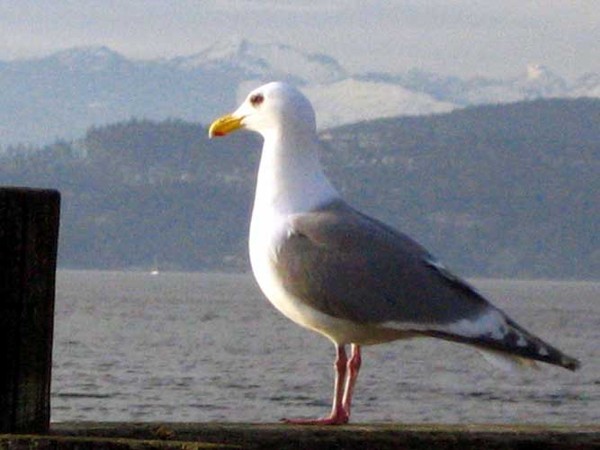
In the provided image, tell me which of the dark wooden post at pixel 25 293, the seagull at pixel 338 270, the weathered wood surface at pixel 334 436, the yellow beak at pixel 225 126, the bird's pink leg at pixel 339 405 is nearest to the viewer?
the dark wooden post at pixel 25 293

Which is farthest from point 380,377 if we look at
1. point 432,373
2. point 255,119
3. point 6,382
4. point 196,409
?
point 6,382

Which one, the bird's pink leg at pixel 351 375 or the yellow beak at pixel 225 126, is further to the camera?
the yellow beak at pixel 225 126

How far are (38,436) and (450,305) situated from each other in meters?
3.03

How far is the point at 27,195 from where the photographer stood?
5941mm

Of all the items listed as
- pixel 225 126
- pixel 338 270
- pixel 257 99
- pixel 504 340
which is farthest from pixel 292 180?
pixel 504 340

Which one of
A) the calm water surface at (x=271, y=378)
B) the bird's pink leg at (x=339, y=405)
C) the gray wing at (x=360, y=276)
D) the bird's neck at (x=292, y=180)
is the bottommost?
the calm water surface at (x=271, y=378)

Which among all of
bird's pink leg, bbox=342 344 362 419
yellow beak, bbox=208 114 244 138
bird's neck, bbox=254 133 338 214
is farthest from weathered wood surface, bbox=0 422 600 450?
yellow beak, bbox=208 114 244 138

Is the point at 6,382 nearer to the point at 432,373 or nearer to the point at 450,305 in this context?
the point at 450,305

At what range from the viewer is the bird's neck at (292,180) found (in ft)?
27.5

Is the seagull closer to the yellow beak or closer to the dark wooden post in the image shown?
the yellow beak

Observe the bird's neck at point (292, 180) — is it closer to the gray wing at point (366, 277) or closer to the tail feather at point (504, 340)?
the gray wing at point (366, 277)

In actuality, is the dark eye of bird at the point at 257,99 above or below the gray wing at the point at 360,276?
above

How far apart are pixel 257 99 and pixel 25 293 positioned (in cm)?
294

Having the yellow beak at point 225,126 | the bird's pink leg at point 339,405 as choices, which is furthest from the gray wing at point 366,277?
the yellow beak at point 225,126
